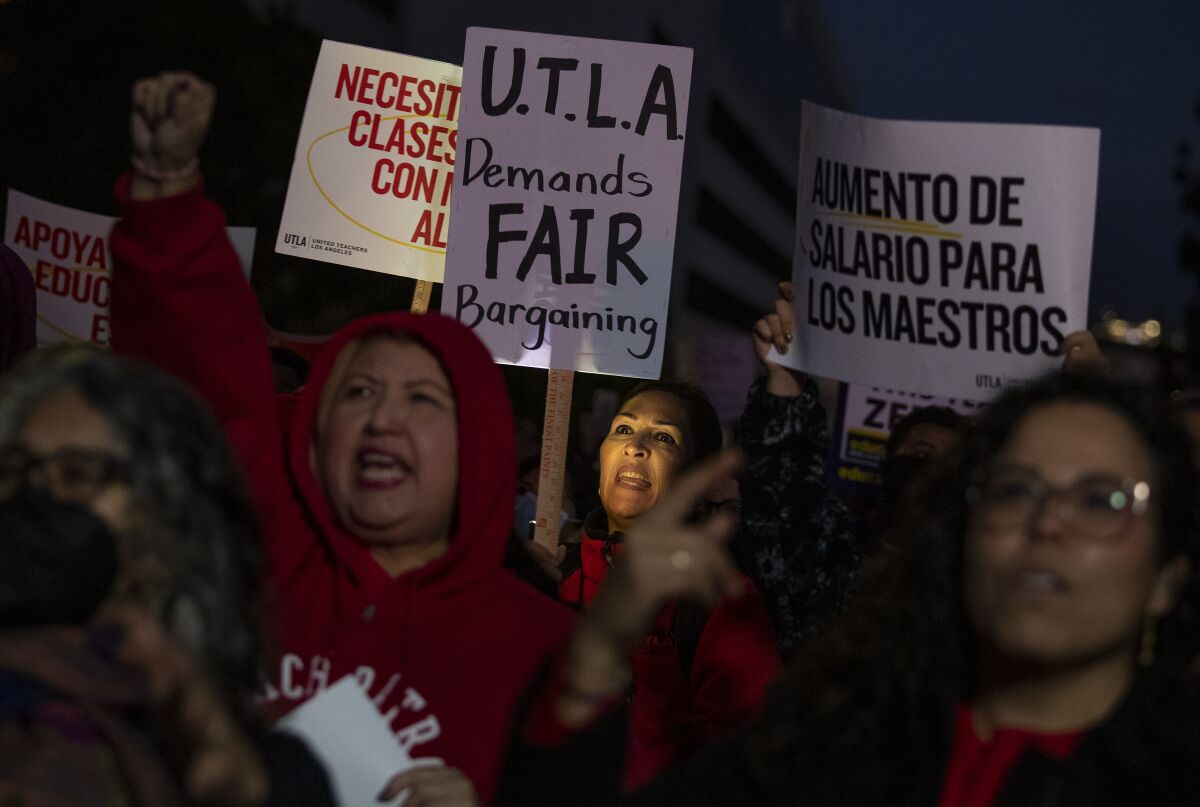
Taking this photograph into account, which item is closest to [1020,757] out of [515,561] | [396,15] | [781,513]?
[781,513]

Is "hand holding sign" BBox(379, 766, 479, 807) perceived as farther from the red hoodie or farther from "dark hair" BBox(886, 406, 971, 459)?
"dark hair" BBox(886, 406, 971, 459)

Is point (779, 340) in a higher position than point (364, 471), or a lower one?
higher

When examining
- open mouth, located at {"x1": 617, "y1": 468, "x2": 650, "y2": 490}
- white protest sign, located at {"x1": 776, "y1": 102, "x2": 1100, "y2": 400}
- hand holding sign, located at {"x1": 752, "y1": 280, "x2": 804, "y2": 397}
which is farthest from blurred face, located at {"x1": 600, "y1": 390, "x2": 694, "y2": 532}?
hand holding sign, located at {"x1": 752, "y1": 280, "x2": 804, "y2": 397}

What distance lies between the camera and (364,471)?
110 inches

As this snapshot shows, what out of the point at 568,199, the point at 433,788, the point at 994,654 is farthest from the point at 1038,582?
the point at 568,199

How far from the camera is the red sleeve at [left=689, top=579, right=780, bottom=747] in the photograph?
11.5 ft

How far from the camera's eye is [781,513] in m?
3.11

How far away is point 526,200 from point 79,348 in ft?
10.6

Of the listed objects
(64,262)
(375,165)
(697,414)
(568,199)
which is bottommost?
(697,414)

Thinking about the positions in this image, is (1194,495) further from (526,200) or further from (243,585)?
(526,200)

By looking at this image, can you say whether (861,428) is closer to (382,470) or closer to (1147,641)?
(382,470)

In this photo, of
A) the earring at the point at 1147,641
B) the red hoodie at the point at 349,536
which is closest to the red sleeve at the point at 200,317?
the red hoodie at the point at 349,536

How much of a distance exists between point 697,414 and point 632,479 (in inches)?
15.1

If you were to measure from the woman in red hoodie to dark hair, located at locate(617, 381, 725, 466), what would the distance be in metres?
1.86
